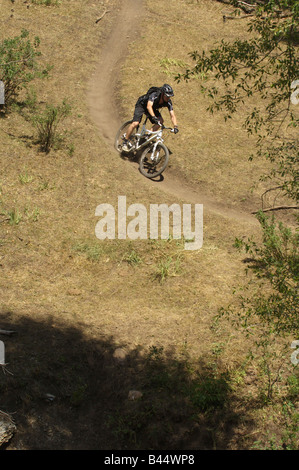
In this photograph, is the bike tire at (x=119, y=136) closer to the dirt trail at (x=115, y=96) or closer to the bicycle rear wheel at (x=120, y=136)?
the bicycle rear wheel at (x=120, y=136)

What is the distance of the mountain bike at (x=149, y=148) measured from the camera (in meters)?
12.1

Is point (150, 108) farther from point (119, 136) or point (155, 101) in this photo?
point (119, 136)

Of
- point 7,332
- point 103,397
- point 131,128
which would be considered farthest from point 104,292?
point 131,128

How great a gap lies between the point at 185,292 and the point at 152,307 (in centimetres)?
82

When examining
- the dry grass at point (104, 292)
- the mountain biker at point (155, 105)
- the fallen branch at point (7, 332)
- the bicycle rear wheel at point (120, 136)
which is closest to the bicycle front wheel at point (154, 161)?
the dry grass at point (104, 292)

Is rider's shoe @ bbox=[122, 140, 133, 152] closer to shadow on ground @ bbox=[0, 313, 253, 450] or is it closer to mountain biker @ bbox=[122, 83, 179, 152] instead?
mountain biker @ bbox=[122, 83, 179, 152]

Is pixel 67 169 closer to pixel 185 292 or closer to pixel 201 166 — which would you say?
pixel 201 166

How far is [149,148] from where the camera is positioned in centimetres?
1233

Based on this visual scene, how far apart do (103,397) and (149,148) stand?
306 inches

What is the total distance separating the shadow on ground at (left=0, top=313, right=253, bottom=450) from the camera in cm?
566

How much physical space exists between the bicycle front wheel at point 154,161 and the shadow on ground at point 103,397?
6.40 metres

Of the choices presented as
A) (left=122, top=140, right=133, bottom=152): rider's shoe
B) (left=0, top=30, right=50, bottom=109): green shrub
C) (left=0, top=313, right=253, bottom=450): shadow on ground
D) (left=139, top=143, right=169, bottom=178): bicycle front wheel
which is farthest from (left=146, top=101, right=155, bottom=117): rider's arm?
(left=0, top=313, right=253, bottom=450): shadow on ground

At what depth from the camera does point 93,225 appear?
1019cm
